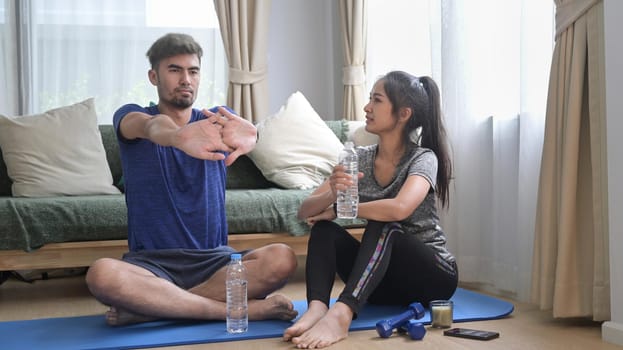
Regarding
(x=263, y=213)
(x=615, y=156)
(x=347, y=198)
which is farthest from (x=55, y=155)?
(x=615, y=156)

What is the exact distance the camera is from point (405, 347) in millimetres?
2508

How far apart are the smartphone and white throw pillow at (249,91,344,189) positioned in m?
1.61

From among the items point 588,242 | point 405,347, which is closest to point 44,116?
point 405,347

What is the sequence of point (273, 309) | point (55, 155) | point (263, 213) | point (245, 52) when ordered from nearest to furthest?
point (273, 309) < point (263, 213) < point (55, 155) < point (245, 52)

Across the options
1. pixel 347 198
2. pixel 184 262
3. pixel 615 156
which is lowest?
pixel 184 262

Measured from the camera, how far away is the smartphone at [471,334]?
261 cm

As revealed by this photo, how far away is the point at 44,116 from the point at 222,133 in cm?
202

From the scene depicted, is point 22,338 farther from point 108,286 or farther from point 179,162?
point 179,162

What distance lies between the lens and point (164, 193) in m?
2.88

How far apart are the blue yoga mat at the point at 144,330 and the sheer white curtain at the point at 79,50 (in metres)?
2.31

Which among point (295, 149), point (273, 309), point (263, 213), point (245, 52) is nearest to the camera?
point (273, 309)

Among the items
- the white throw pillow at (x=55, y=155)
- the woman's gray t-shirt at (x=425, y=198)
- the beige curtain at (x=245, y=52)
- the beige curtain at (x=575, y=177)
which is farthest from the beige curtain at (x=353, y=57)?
the beige curtain at (x=575, y=177)

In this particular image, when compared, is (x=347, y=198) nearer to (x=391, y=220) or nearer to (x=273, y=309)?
(x=391, y=220)

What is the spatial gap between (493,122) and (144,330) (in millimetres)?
1846
